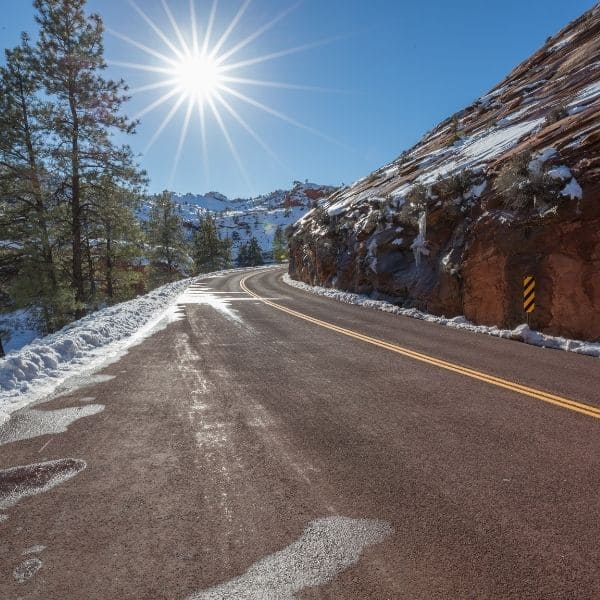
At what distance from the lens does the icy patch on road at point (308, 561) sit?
2020 mm

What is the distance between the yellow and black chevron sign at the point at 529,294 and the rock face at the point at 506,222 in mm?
149

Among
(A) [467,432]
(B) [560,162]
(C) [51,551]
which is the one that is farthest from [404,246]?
(C) [51,551]

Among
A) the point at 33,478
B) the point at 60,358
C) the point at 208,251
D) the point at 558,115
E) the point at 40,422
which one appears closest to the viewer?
the point at 33,478

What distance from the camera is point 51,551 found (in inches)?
91.4

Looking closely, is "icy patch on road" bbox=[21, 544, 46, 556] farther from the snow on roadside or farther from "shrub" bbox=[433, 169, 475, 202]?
"shrub" bbox=[433, 169, 475, 202]

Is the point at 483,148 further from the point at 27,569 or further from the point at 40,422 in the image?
the point at 27,569

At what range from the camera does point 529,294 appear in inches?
369

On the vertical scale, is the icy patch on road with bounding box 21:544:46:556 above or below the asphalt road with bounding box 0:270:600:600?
above

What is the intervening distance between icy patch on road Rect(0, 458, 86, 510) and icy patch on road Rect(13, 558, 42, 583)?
700mm

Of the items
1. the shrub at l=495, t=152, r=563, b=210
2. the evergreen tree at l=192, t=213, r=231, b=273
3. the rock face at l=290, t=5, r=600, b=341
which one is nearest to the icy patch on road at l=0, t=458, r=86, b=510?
the rock face at l=290, t=5, r=600, b=341

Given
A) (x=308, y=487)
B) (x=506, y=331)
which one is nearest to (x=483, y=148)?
(x=506, y=331)

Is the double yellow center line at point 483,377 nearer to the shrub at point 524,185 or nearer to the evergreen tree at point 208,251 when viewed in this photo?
the shrub at point 524,185

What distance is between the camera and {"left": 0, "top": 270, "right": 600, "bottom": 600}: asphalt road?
2.12 m

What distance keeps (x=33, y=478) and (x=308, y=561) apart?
7.57ft
